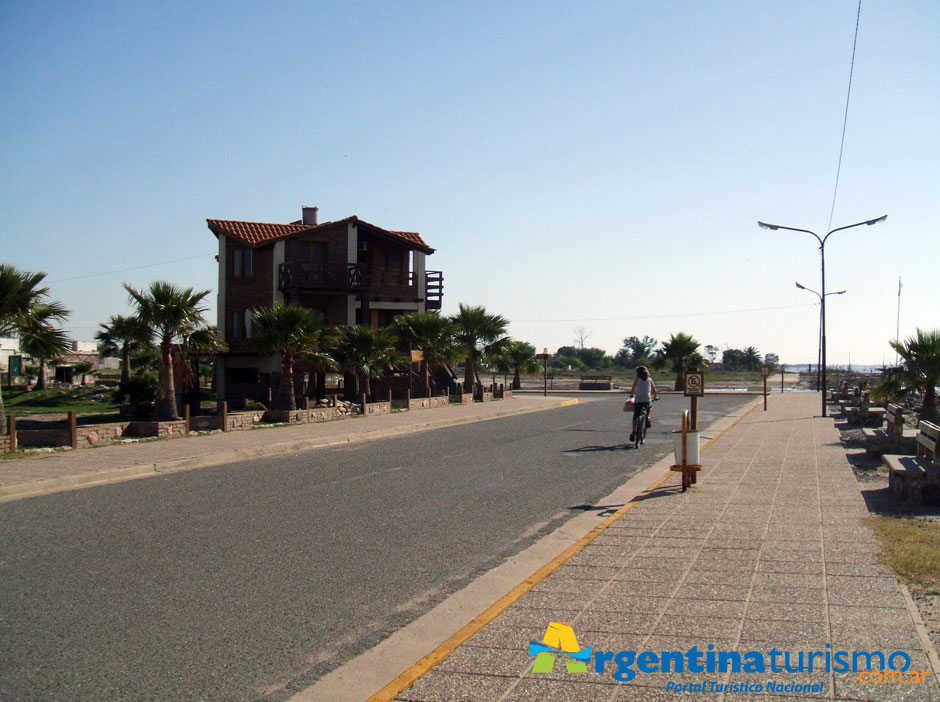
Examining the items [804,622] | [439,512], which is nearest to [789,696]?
[804,622]

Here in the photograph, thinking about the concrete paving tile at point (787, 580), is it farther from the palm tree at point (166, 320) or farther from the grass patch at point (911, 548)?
the palm tree at point (166, 320)

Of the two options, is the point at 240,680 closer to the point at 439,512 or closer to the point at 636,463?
the point at 439,512

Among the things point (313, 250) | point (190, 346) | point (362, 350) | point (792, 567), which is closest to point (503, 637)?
point (792, 567)

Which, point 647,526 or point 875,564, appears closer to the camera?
point 875,564

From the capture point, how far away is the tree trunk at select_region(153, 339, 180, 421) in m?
20.5

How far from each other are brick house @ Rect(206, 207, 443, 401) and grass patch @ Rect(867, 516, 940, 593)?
96.0 ft

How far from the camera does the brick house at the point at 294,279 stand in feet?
120

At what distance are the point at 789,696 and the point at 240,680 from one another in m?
2.92

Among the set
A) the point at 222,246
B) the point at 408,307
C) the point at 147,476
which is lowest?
the point at 147,476

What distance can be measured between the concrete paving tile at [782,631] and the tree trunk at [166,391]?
57.5 ft

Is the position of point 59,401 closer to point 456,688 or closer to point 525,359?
point 525,359

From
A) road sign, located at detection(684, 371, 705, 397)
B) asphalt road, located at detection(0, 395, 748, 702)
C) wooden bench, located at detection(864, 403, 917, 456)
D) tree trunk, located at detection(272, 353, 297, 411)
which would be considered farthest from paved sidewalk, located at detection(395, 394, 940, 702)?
tree trunk, located at detection(272, 353, 297, 411)

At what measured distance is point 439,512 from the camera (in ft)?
32.6

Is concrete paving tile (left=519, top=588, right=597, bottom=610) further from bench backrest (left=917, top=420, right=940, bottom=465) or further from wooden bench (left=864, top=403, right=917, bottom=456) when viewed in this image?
wooden bench (left=864, top=403, right=917, bottom=456)
